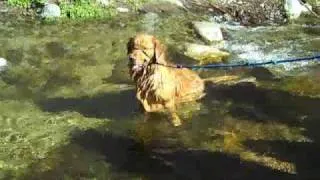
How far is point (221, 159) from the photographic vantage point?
657 cm

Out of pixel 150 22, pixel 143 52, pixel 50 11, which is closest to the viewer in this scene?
pixel 143 52

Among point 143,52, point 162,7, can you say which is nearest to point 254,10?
point 162,7

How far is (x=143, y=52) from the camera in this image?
722 centimetres

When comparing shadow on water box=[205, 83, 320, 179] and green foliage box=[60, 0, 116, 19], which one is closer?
shadow on water box=[205, 83, 320, 179]

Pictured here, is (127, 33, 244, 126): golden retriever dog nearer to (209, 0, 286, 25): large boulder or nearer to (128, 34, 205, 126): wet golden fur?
(128, 34, 205, 126): wet golden fur

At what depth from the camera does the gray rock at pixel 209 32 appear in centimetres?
1091

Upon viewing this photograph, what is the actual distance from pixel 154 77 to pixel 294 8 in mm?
5891

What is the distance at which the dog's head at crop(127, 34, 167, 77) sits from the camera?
7.18 m

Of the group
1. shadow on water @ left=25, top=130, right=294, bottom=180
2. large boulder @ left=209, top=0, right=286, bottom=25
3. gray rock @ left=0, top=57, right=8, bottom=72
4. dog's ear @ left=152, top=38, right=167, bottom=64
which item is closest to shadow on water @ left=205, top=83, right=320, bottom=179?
shadow on water @ left=25, top=130, right=294, bottom=180

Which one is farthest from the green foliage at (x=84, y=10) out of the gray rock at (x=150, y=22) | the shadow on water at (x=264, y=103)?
the shadow on water at (x=264, y=103)

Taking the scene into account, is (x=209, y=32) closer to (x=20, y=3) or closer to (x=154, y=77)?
(x=154, y=77)

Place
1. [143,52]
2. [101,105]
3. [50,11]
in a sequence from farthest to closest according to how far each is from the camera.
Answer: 1. [50,11]
2. [101,105]
3. [143,52]

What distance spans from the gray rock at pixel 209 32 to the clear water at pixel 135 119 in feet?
0.80

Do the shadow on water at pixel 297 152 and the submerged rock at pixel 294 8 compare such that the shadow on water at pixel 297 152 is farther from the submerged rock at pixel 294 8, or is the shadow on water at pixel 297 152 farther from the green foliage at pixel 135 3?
the green foliage at pixel 135 3
